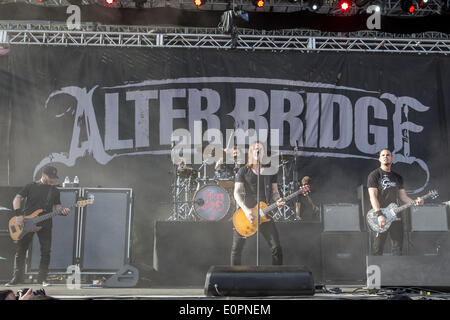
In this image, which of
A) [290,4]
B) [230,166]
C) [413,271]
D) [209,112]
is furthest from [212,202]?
[290,4]

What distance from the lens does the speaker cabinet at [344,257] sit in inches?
310

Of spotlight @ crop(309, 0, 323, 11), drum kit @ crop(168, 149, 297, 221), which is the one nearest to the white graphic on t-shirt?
drum kit @ crop(168, 149, 297, 221)

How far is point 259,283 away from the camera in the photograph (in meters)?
3.98

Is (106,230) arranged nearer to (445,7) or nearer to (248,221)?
(248,221)

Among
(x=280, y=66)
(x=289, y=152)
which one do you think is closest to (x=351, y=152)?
(x=289, y=152)

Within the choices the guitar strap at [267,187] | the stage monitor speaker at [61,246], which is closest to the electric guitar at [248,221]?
the guitar strap at [267,187]

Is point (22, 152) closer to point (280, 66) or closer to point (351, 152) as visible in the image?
point (280, 66)

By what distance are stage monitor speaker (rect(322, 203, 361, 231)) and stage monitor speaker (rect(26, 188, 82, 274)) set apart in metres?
4.40

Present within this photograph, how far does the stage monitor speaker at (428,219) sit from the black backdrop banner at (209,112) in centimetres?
140

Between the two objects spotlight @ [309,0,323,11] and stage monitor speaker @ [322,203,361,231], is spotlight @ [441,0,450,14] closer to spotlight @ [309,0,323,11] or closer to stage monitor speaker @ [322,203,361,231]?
spotlight @ [309,0,323,11]

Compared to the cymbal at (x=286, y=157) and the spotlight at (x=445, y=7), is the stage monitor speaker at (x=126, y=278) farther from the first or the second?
the spotlight at (x=445, y=7)

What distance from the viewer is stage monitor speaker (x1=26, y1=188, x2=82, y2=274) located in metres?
8.19

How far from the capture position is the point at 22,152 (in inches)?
388
